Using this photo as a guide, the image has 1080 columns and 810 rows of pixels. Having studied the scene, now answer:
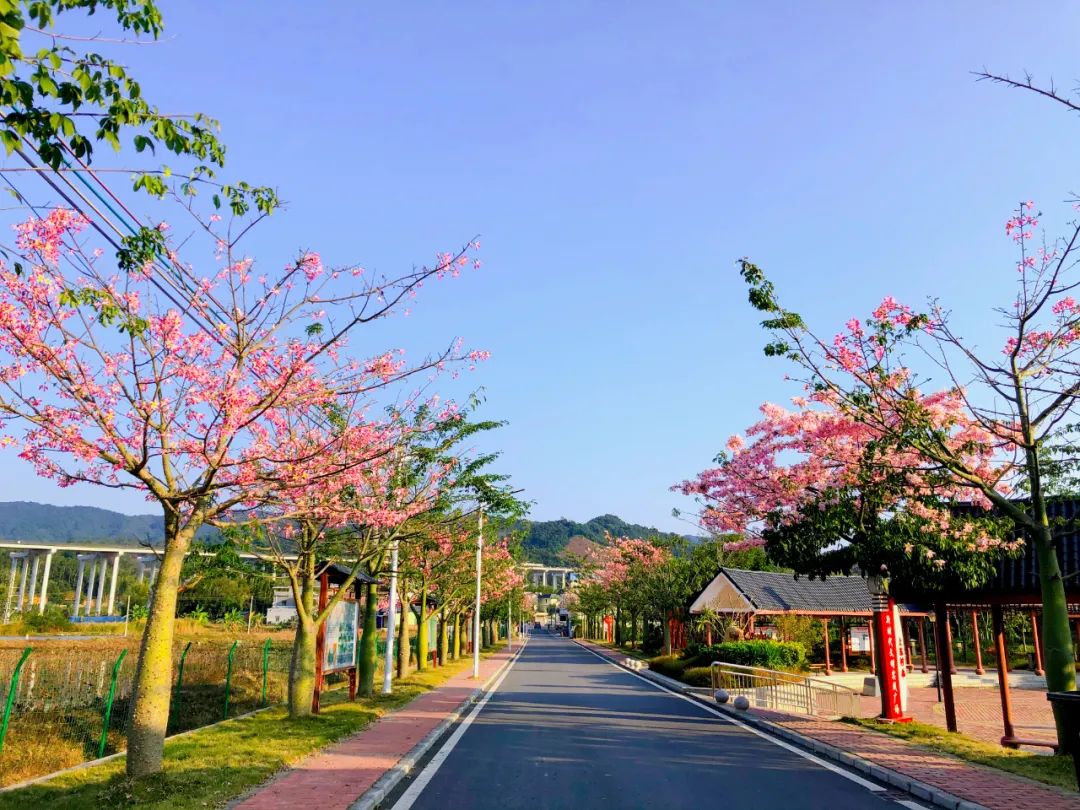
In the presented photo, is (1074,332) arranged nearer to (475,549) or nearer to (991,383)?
(991,383)

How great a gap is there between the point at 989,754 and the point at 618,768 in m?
5.92

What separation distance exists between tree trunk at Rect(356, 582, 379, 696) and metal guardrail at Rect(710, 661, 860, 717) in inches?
403

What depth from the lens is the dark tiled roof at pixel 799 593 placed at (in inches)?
1387

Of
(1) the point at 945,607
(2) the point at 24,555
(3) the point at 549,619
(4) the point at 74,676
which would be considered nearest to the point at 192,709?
(4) the point at 74,676

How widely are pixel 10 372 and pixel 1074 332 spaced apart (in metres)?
14.3

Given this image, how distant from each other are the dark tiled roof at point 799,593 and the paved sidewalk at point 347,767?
69.0 feet

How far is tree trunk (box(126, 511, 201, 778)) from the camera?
8922 mm

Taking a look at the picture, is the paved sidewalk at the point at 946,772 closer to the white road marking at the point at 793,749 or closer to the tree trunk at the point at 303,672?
the white road marking at the point at 793,749

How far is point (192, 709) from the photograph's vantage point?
60.8ft

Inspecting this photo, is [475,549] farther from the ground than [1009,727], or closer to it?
farther from the ground

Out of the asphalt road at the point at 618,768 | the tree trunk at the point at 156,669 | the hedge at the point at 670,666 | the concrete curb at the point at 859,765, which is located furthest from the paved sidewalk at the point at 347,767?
the hedge at the point at 670,666

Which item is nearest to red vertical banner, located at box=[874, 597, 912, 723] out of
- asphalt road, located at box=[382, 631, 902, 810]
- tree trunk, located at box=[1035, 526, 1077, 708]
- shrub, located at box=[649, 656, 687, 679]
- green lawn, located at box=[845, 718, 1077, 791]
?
green lawn, located at box=[845, 718, 1077, 791]

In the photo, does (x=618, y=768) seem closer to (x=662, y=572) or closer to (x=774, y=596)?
(x=774, y=596)

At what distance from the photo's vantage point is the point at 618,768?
1126cm
